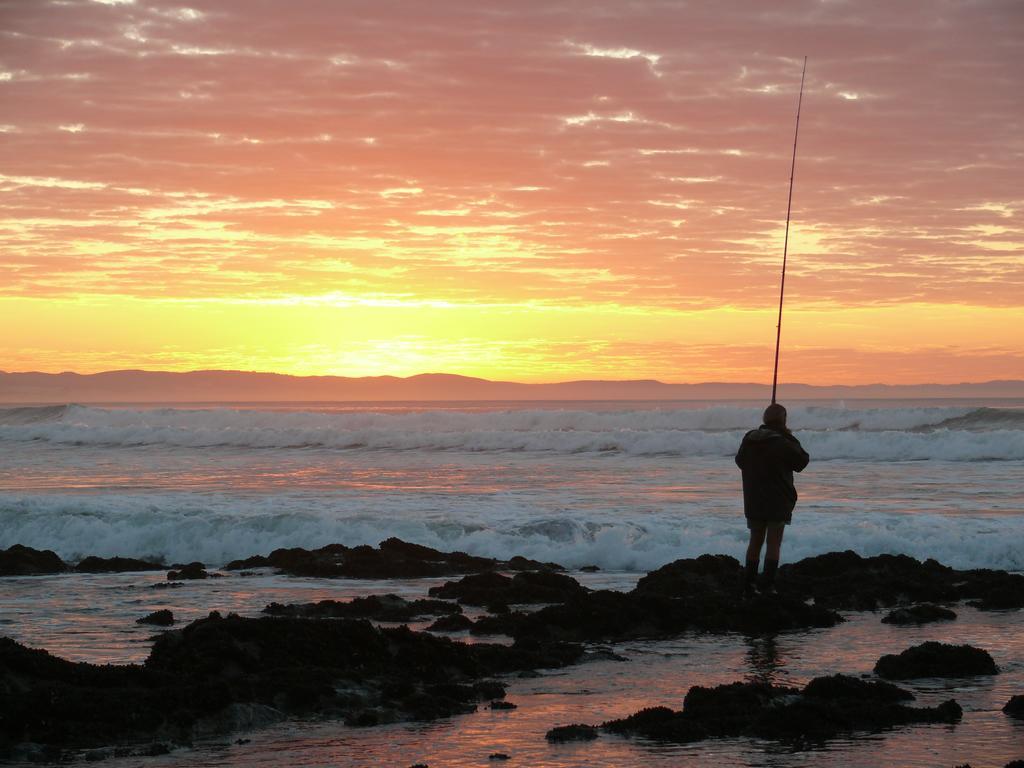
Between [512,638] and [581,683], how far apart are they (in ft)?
5.86

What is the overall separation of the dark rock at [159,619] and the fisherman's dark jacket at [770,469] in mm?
5082

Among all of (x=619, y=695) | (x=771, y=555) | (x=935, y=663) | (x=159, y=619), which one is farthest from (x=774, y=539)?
(x=159, y=619)

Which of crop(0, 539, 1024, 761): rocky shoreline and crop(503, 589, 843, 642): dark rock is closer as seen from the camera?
crop(0, 539, 1024, 761): rocky shoreline

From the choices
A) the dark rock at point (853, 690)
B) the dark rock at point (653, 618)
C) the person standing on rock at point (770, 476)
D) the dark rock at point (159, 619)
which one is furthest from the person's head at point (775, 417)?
the dark rock at point (159, 619)

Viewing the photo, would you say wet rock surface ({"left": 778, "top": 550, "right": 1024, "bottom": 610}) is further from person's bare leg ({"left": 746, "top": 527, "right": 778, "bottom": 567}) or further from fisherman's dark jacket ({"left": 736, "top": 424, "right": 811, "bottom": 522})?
fisherman's dark jacket ({"left": 736, "top": 424, "right": 811, "bottom": 522})

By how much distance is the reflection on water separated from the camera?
5.92 metres

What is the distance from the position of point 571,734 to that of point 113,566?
10.1m

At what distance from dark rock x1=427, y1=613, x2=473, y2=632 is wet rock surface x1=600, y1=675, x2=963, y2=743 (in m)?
3.34

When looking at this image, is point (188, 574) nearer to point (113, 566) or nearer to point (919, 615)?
point (113, 566)

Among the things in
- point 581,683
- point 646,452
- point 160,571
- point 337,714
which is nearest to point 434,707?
point 337,714

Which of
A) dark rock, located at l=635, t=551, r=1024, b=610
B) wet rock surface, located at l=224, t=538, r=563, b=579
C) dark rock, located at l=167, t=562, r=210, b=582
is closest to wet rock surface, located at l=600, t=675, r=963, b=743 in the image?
dark rock, located at l=635, t=551, r=1024, b=610

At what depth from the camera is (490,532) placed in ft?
55.3

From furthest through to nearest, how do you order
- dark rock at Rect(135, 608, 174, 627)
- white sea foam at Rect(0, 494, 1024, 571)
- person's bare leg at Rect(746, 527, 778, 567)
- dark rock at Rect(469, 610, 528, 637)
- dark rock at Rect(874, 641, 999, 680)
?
white sea foam at Rect(0, 494, 1024, 571), person's bare leg at Rect(746, 527, 778, 567), dark rock at Rect(135, 608, 174, 627), dark rock at Rect(469, 610, 528, 637), dark rock at Rect(874, 641, 999, 680)

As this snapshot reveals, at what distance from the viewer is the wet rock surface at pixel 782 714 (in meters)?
6.32
